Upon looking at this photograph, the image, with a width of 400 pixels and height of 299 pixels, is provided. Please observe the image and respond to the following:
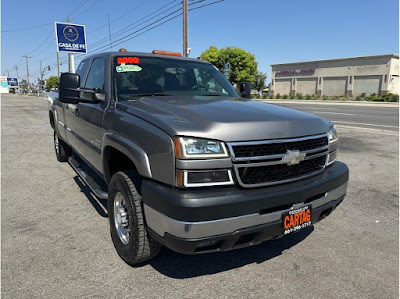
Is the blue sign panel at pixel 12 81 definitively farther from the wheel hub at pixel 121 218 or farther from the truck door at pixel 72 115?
the wheel hub at pixel 121 218

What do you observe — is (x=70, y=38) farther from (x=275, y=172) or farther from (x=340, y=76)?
(x=340, y=76)

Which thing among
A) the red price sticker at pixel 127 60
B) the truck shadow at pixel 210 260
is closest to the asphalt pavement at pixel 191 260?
the truck shadow at pixel 210 260

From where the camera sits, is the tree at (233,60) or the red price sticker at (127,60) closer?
the red price sticker at (127,60)

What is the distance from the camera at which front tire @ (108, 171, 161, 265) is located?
235 cm

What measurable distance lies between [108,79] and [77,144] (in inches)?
56.9

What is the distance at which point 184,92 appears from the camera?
3.42 metres

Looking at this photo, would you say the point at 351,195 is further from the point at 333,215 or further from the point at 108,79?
the point at 108,79

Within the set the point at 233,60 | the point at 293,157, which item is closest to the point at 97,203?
the point at 293,157

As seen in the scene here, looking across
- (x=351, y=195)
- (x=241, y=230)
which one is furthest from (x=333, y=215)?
(x=241, y=230)

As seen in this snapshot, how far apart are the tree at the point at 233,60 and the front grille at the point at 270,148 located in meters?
47.8

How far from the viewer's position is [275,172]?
2.24m

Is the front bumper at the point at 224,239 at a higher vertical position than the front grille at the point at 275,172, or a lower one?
lower

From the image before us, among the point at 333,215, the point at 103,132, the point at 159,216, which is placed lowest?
the point at 333,215

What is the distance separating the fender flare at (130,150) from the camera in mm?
2197
